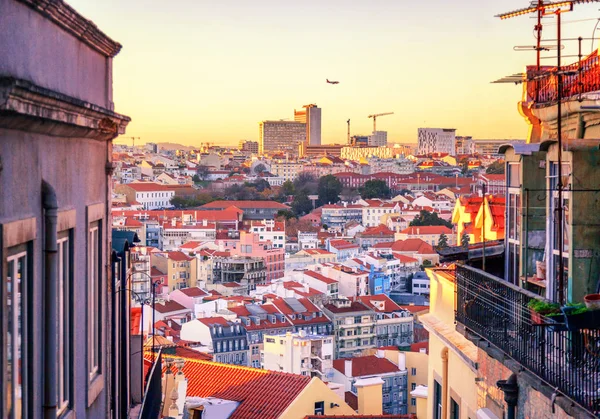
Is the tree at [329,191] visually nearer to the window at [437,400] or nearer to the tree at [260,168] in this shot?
the tree at [260,168]

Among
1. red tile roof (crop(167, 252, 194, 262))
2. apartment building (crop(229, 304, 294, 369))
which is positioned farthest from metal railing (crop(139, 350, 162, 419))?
red tile roof (crop(167, 252, 194, 262))

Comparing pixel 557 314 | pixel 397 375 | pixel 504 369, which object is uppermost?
pixel 557 314

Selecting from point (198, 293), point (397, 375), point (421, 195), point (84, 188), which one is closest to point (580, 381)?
point (84, 188)

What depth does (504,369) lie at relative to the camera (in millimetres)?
5258

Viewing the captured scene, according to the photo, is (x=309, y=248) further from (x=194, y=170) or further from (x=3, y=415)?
(x=3, y=415)

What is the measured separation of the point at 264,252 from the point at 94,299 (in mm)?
69777

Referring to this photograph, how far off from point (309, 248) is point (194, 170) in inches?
2549

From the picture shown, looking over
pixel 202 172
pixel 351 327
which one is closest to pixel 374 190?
pixel 202 172

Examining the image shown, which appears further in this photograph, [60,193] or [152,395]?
[152,395]

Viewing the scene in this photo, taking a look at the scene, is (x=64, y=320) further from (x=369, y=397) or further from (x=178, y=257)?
(x=178, y=257)

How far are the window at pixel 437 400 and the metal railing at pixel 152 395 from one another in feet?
5.78

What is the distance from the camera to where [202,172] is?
144750 mm

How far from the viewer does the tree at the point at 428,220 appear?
9300cm

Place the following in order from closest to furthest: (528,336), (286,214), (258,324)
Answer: (528,336) → (258,324) → (286,214)
